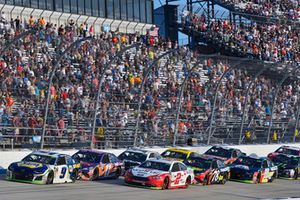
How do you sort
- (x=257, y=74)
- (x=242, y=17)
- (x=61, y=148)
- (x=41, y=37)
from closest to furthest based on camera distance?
1. (x=61, y=148)
2. (x=41, y=37)
3. (x=257, y=74)
4. (x=242, y=17)

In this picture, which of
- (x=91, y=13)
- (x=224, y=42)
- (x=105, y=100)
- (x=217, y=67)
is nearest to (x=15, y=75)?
(x=105, y=100)

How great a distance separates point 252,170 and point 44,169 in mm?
10759

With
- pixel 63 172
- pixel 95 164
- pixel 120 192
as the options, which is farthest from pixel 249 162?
pixel 120 192

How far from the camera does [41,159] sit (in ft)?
97.1

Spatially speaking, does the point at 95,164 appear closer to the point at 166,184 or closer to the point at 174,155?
the point at 166,184

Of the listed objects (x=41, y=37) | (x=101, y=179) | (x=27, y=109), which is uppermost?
(x=41, y=37)

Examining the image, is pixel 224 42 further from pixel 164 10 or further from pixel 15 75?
pixel 15 75

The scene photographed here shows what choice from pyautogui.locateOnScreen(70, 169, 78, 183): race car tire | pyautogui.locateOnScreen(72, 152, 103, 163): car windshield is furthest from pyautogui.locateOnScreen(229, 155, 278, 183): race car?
pyautogui.locateOnScreen(70, 169, 78, 183): race car tire

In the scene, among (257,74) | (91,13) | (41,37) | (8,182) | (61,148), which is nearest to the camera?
(8,182)

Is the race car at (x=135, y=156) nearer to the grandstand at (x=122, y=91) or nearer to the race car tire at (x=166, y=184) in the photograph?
the grandstand at (x=122, y=91)

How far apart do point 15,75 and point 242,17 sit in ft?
111

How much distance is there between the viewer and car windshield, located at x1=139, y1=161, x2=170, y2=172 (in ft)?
101

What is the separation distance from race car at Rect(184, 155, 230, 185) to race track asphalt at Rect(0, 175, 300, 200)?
435 millimetres

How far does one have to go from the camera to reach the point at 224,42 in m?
59.5
